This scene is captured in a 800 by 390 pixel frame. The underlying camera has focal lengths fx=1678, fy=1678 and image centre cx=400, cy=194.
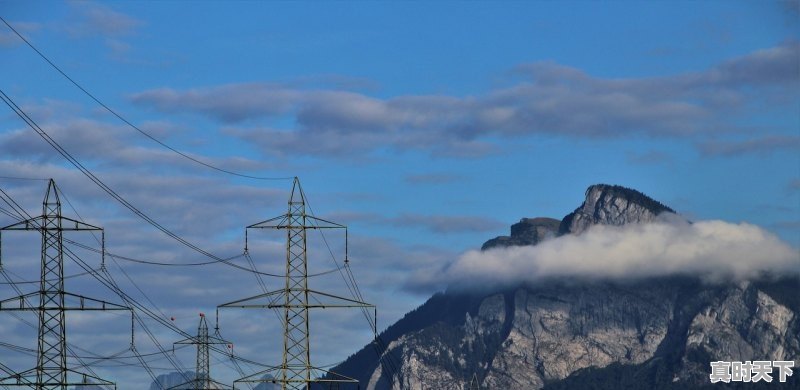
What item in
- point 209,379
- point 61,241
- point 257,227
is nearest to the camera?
point 61,241

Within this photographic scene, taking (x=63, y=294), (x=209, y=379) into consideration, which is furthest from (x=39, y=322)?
(x=209, y=379)

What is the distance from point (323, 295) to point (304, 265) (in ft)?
18.6

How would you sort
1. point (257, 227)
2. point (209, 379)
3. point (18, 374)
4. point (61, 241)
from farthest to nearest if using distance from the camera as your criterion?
point (209, 379), point (257, 227), point (61, 241), point (18, 374)

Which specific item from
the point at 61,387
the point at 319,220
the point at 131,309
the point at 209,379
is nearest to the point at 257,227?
the point at 319,220

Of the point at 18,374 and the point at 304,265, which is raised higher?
the point at 304,265

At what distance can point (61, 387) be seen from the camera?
13725cm

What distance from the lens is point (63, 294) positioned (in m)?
140

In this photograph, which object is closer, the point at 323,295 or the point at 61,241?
the point at 61,241

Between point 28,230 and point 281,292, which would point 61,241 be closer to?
point 28,230

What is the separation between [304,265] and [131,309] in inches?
846

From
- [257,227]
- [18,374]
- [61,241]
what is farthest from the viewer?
[257,227]

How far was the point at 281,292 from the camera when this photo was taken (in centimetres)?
15738

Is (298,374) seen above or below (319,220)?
below

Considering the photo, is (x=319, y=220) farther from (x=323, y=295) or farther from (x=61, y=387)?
→ (x=61, y=387)
